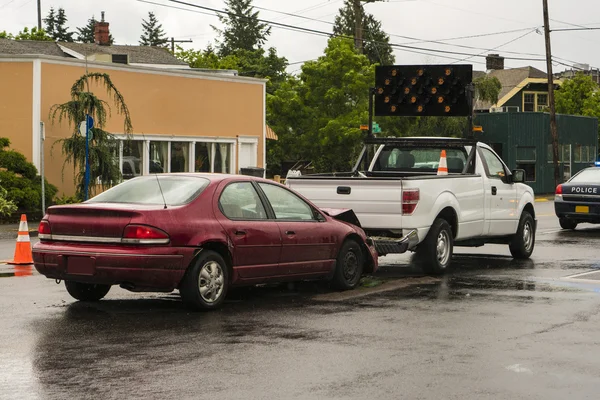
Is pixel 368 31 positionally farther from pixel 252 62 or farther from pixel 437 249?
pixel 437 249

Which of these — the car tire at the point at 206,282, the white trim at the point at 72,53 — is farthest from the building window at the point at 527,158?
the car tire at the point at 206,282

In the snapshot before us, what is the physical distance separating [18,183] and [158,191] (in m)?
16.6

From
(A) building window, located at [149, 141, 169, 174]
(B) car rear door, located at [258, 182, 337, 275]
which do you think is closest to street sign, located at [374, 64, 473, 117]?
(B) car rear door, located at [258, 182, 337, 275]

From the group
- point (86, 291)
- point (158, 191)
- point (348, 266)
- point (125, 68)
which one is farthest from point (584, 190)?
point (125, 68)

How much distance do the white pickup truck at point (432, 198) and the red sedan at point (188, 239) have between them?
5.66 feet

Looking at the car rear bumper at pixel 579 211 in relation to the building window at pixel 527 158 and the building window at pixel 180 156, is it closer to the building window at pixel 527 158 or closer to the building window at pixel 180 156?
the building window at pixel 180 156

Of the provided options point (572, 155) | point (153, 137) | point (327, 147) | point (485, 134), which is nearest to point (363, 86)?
point (327, 147)

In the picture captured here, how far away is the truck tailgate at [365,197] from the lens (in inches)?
538

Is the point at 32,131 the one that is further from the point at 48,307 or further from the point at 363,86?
the point at 363,86

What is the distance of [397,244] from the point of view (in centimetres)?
1352

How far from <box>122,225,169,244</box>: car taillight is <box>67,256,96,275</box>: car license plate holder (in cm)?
39

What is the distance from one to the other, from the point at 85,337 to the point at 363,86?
46.3 meters

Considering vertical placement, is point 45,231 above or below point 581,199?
below

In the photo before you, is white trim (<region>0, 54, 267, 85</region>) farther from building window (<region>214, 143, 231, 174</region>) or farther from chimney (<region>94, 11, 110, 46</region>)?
chimney (<region>94, 11, 110, 46</region>)
